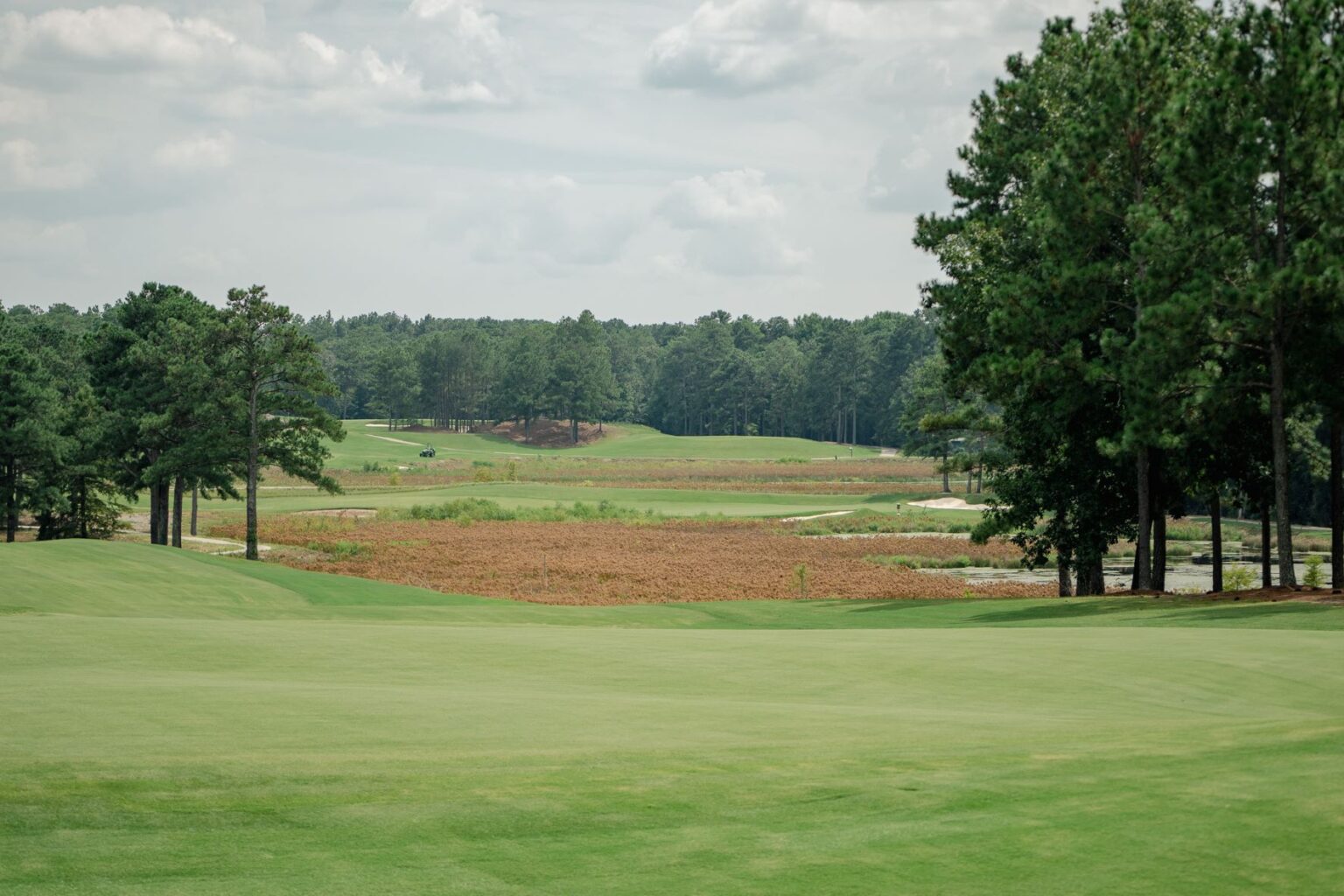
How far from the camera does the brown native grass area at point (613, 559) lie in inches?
1804

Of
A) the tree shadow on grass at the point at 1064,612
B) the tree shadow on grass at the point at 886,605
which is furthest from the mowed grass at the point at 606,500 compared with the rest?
the tree shadow on grass at the point at 1064,612

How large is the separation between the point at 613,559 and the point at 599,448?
130357mm

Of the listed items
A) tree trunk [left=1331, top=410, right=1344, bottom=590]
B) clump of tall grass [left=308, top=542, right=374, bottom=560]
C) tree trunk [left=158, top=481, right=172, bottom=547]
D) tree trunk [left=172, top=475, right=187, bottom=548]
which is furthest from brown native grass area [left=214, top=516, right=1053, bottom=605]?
tree trunk [left=1331, top=410, right=1344, bottom=590]

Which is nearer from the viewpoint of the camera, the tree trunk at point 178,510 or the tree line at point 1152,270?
the tree line at point 1152,270

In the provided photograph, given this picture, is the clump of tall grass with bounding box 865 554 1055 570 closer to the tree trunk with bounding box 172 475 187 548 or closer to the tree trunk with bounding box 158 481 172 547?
the tree trunk with bounding box 172 475 187 548

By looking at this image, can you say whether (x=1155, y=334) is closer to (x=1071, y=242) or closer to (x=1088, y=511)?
(x=1071, y=242)

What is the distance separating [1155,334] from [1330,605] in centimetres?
749

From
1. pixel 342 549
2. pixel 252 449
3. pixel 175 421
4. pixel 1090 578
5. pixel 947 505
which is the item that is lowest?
pixel 342 549

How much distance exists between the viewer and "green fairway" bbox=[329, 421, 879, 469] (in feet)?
535

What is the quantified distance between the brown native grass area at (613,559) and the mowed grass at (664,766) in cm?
2427

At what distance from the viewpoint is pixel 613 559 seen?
55.2 metres

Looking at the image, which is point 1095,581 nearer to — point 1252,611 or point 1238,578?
point 1238,578

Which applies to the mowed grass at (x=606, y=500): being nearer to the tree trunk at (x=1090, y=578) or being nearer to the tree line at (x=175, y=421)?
the tree line at (x=175, y=421)

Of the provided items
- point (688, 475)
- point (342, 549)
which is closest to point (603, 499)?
point (688, 475)
